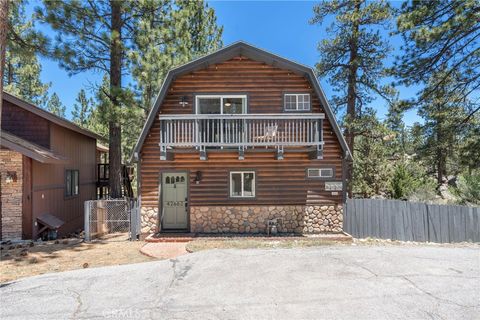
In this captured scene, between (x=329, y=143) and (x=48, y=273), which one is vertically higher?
(x=329, y=143)

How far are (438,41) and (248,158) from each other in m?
8.49

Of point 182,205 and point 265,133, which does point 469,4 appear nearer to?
point 265,133

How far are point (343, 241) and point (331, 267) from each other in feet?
11.3

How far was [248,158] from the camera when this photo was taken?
10422 mm

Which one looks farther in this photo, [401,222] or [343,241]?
[401,222]

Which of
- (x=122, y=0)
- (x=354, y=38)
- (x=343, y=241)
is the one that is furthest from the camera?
(x=354, y=38)

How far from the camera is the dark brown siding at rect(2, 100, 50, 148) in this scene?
36.9 ft

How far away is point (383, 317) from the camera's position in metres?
4.12

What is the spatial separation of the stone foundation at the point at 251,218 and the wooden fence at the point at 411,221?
1.47m

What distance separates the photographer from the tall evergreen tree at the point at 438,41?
1020 centimetres

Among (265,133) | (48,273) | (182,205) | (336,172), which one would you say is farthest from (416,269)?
(48,273)

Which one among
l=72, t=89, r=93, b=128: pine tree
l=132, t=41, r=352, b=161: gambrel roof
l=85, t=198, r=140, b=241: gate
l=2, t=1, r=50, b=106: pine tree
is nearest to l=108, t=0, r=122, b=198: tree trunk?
l=85, t=198, r=140, b=241: gate

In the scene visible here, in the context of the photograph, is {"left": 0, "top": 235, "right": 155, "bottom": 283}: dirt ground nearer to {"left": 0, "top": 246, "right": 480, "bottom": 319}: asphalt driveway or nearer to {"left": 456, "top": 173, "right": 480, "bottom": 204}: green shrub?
{"left": 0, "top": 246, "right": 480, "bottom": 319}: asphalt driveway

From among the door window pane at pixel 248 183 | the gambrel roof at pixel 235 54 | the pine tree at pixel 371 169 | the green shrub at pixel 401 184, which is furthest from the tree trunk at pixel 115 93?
the green shrub at pixel 401 184
